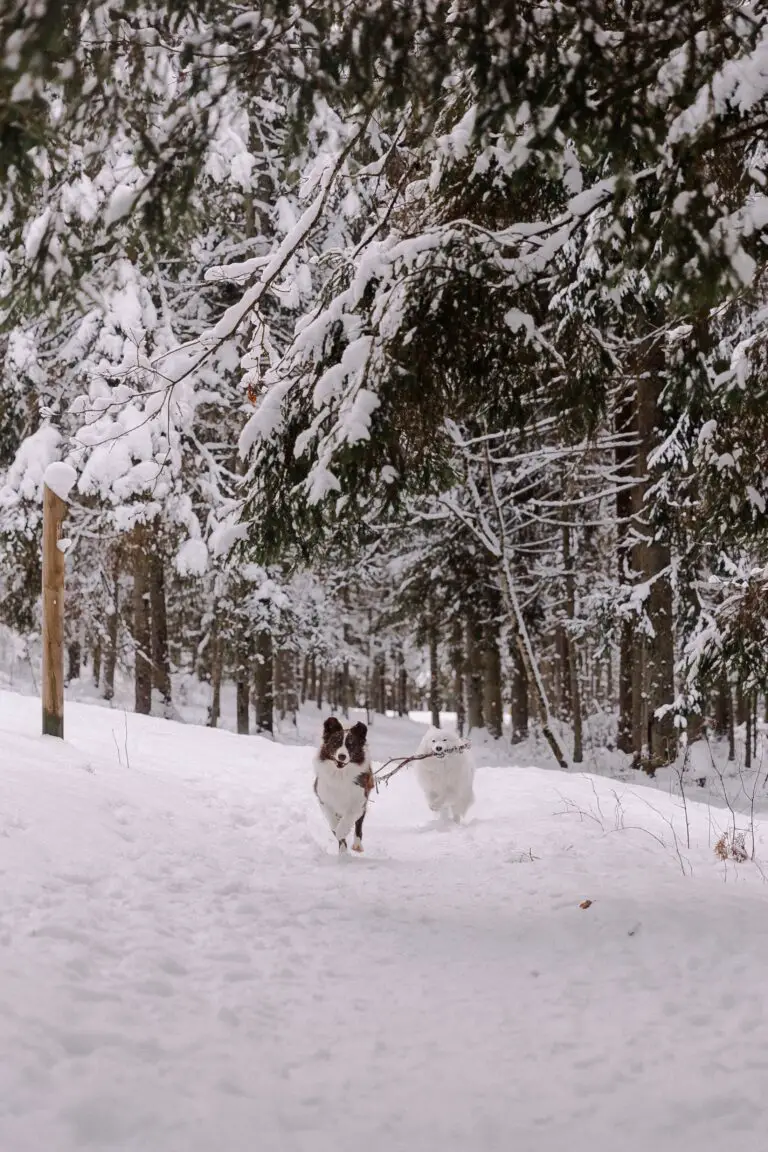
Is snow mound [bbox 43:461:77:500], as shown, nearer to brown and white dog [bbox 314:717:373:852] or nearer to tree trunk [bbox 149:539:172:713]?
brown and white dog [bbox 314:717:373:852]

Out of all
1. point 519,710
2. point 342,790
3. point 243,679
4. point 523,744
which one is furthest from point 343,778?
point 519,710

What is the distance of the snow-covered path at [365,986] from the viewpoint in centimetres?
332

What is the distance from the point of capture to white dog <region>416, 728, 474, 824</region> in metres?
9.34

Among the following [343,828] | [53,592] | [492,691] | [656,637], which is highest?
[53,592]

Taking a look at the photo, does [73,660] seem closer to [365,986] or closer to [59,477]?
[59,477]

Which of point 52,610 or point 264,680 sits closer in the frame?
point 52,610

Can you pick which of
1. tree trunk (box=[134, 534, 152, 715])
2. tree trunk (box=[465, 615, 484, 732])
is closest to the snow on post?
tree trunk (box=[134, 534, 152, 715])

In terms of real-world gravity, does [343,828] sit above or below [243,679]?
below

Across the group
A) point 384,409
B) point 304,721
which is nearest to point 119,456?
point 384,409

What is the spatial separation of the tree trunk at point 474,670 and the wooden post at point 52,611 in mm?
12155

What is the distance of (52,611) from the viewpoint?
10.7 meters

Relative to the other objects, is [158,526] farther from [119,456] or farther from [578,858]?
[578,858]

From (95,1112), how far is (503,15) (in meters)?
4.54

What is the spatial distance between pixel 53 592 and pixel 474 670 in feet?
48.3
